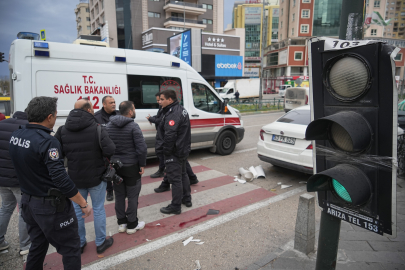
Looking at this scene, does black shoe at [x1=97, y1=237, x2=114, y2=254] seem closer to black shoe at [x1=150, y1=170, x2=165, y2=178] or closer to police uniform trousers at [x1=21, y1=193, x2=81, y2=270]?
police uniform trousers at [x1=21, y1=193, x2=81, y2=270]

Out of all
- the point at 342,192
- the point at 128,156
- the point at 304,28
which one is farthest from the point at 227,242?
the point at 304,28

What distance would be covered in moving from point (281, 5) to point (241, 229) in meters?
77.0

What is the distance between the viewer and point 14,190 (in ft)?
10.3

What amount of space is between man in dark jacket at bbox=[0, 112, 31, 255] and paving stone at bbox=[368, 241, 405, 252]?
4254mm

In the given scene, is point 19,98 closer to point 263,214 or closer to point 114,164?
point 114,164

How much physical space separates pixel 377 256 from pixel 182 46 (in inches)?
958

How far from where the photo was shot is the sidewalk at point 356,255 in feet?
9.80

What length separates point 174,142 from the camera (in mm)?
4195

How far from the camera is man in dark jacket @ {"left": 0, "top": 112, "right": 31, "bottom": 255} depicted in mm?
3006

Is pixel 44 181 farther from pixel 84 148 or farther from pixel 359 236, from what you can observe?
pixel 359 236

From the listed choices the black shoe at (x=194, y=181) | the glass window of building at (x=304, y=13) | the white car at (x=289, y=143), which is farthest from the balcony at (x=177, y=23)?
the black shoe at (x=194, y=181)

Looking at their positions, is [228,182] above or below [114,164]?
below

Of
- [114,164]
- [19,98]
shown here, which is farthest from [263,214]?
[19,98]

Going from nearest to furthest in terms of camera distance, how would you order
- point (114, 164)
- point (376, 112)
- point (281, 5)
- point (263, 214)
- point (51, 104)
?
point (376, 112) < point (51, 104) < point (114, 164) < point (263, 214) < point (281, 5)
